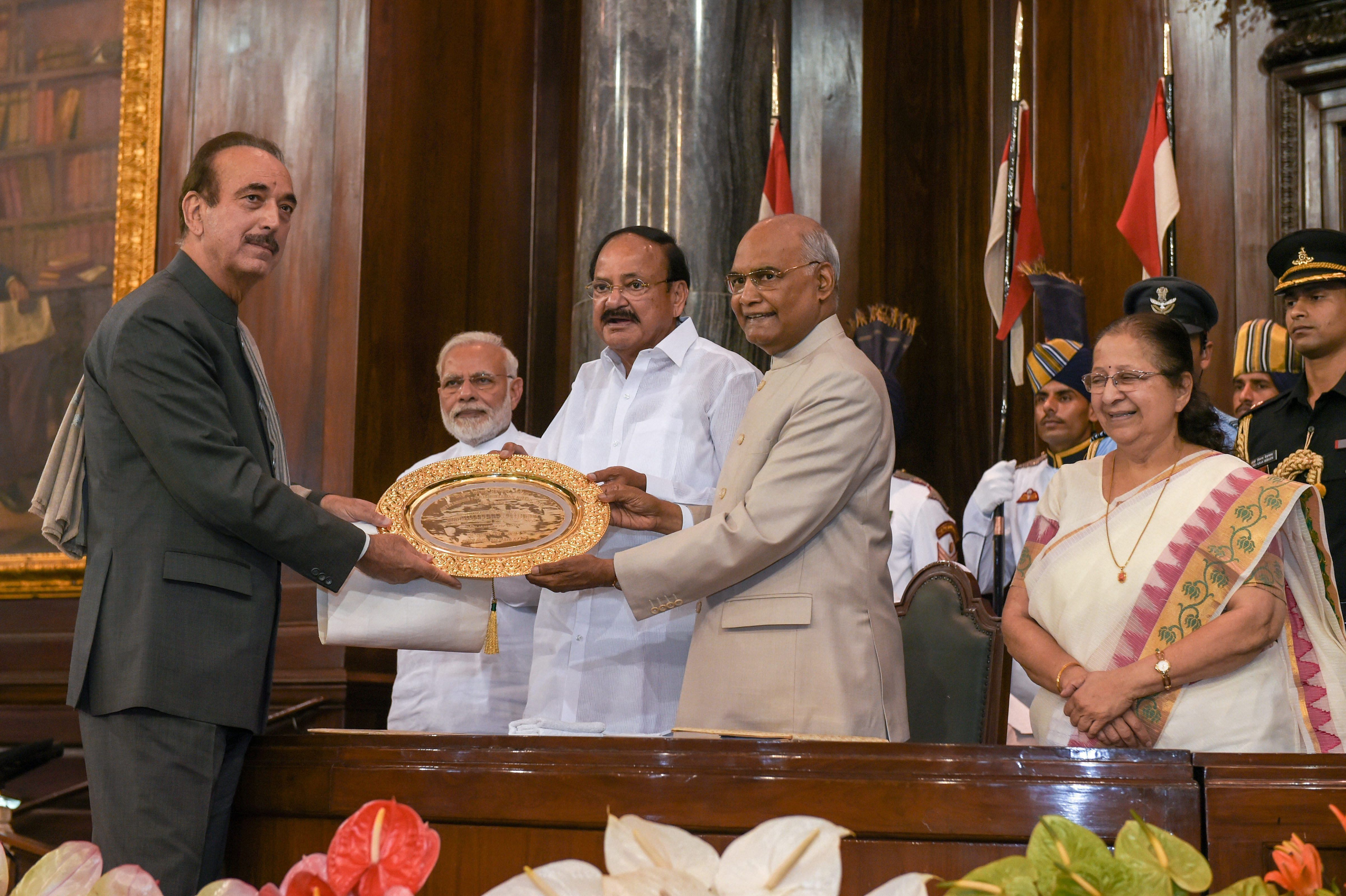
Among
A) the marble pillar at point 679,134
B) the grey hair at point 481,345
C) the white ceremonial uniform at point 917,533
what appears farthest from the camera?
the marble pillar at point 679,134

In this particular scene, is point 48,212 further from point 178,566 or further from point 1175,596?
point 1175,596

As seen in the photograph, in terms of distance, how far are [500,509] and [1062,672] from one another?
3.80 ft

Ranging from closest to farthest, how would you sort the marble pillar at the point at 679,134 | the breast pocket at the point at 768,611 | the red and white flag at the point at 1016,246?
the breast pocket at the point at 768,611
the marble pillar at the point at 679,134
the red and white flag at the point at 1016,246

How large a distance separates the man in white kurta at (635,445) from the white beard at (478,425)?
0.54 metres

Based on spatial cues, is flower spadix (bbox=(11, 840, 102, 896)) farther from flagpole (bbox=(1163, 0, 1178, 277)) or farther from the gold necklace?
flagpole (bbox=(1163, 0, 1178, 277))

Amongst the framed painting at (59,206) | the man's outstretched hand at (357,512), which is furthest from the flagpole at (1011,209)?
the man's outstretched hand at (357,512)

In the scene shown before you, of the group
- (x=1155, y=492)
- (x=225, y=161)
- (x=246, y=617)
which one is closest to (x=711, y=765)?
(x=246, y=617)

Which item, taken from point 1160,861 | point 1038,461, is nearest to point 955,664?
point 1038,461

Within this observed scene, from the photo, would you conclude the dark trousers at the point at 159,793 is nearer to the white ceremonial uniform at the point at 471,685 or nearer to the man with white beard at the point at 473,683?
the man with white beard at the point at 473,683

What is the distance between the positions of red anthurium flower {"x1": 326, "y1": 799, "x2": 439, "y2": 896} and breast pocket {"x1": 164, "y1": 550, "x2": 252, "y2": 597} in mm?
1748

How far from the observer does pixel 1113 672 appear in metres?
2.56

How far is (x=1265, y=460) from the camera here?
3.52 metres

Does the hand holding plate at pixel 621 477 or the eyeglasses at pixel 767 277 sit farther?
the hand holding plate at pixel 621 477

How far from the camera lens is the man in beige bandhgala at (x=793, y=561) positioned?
103 inches
